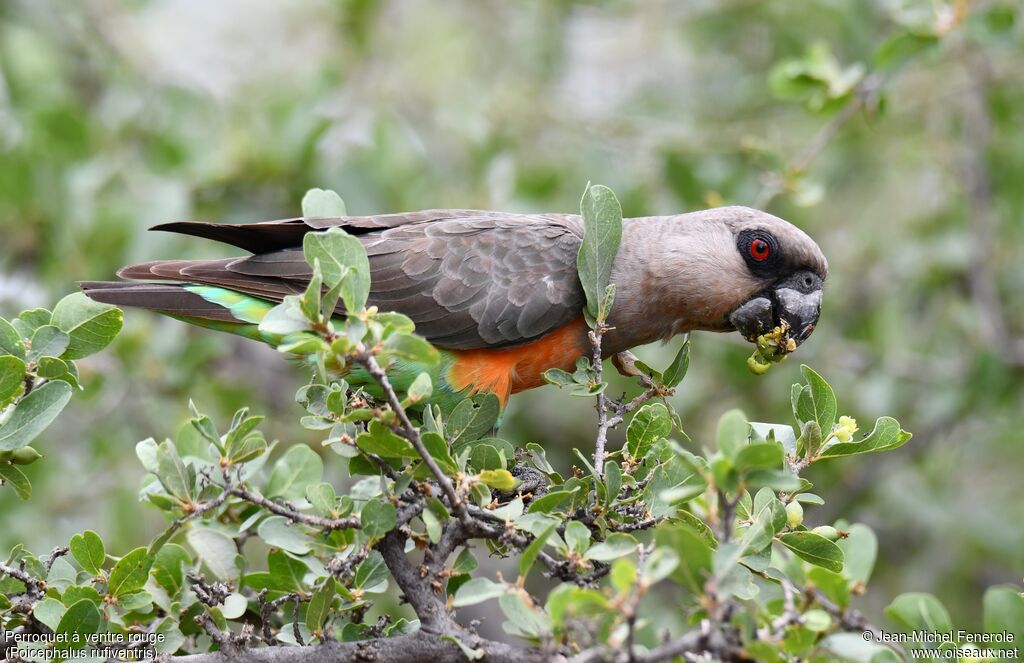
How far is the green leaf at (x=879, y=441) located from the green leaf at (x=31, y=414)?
2383 millimetres

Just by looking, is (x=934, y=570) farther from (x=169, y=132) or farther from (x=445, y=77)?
(x=169, y=132)

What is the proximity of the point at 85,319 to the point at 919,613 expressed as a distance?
2.61m

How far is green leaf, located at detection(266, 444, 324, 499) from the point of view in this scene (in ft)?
11.2

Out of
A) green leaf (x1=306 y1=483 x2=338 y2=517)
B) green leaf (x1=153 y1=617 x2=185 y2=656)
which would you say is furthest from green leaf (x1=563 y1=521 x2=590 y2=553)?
green leaf (x1=153 y1=617 x2=185 y2=656)

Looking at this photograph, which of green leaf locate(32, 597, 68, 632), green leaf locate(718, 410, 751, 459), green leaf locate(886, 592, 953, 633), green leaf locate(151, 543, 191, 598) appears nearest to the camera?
green leaf locate(718, 410, 751, 459)

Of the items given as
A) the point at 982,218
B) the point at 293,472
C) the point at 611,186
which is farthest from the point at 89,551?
the point at 982,218

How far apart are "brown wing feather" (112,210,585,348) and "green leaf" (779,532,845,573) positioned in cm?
163

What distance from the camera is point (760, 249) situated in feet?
14.2

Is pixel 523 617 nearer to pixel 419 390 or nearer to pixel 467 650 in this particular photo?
pixel 467 650

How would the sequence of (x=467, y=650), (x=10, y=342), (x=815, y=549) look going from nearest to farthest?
(x=467, y=650) → (x=815, y=549) → (x=10, y=342)

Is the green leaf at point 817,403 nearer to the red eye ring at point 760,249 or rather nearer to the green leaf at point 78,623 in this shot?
the red eye ring at point 760,249

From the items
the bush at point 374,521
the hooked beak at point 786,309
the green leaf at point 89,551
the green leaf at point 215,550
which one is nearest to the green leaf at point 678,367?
the bush at point 374,521

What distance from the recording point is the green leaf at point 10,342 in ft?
9.63

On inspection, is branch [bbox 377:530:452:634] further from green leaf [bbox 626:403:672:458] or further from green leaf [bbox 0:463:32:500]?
green leaf [bbox 0:463:32:500]
